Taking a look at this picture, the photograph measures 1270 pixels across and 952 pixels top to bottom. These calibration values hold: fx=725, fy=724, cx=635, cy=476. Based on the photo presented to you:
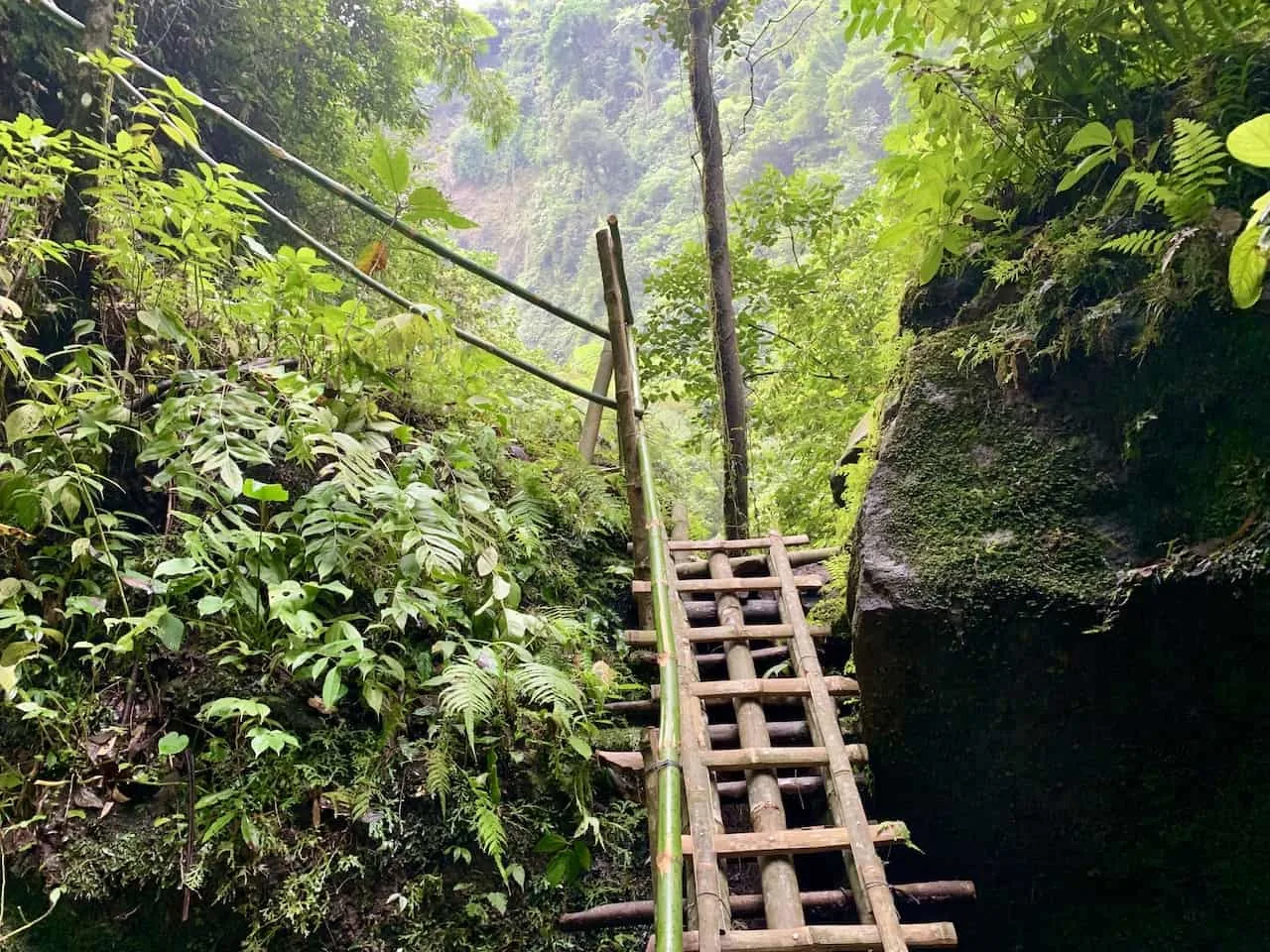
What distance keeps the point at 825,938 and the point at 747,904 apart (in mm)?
336

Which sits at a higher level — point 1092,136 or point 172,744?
point 1092,136

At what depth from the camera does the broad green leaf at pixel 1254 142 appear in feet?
4.31

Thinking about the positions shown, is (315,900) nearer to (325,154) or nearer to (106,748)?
(106,748)

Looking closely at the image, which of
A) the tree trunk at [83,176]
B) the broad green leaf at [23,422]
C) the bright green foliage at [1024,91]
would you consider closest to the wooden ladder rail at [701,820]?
the bright green foliage at [1024,91]

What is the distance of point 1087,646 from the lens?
2.00 meters

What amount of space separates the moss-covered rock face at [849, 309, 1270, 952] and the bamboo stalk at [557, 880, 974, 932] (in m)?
0.22

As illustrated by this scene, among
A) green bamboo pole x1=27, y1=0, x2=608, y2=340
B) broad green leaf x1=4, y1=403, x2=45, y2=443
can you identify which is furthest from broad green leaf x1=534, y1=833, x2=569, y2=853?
green bamboo pole x1=27, y1=0, x2=608, y2=340

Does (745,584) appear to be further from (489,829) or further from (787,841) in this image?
(489,829)

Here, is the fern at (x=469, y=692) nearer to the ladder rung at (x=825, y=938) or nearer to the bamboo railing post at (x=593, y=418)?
the ladder rung at (x=825, y=938)

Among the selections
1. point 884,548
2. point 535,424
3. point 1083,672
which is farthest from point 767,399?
point 1083,672

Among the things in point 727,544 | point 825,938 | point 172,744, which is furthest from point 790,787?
point 172,744

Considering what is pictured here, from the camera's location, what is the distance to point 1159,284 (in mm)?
2033

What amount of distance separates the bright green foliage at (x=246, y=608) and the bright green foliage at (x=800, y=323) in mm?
2945

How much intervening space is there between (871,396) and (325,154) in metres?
4.64
